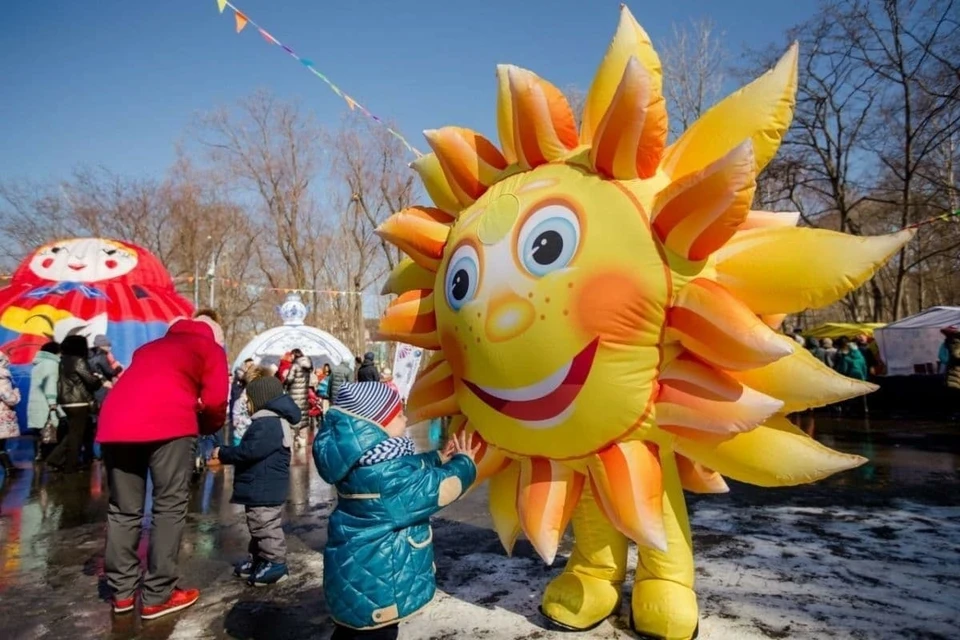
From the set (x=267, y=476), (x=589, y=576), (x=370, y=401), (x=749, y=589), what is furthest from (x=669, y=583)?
(x=267, y=476)

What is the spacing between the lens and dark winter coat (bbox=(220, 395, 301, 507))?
13.6 ft

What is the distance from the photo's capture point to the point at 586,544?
3.32 m

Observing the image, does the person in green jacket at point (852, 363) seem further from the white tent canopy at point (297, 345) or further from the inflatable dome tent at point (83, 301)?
the inflatable dome tent at point (83, 301)

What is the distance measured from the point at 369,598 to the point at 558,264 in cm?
157

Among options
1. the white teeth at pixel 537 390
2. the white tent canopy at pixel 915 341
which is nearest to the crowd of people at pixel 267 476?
the white teeth at pixel 537 390

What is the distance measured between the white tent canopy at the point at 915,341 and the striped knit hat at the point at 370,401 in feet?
45.2

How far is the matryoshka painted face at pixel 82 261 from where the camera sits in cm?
1225

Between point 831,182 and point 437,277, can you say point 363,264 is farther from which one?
point 437,277

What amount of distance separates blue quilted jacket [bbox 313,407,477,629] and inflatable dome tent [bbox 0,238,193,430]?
33.9ft

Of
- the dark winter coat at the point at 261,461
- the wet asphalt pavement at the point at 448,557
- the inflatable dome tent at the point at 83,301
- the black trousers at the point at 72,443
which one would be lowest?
the wet asphalt pavement at the point at 448,557

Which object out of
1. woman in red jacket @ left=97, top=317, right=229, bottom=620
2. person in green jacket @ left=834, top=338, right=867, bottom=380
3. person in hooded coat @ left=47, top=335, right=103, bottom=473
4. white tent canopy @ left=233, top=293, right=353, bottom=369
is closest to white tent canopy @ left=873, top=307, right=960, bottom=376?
person in green jacket @ left=834, top=338, right=867, bottom=380

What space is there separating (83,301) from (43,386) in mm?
3242

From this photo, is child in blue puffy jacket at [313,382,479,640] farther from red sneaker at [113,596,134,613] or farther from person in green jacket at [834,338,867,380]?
person in green jacket at [834,338,867,380]

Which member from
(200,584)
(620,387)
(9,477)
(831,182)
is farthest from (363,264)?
(620,387)
